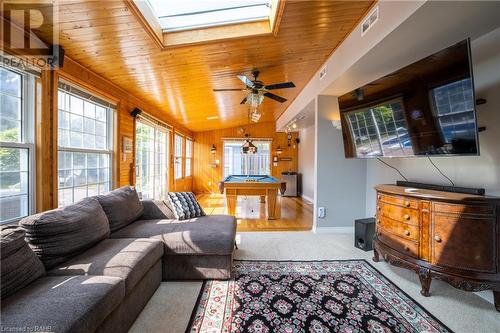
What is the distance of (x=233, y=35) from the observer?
263cm

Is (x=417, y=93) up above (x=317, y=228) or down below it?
above

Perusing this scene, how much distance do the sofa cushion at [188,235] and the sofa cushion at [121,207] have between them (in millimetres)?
99

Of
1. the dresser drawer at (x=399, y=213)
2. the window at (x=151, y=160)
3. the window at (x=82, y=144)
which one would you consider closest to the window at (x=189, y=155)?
the window at (x=151, y=160)

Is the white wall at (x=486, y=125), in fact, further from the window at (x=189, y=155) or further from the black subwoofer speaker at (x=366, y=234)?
the window at (x=189, y=155)

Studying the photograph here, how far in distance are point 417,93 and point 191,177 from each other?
Result: 7710 mm

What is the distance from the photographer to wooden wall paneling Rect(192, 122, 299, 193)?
892 cm

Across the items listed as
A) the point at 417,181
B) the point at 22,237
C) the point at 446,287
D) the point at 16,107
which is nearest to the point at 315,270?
the point at 446,287

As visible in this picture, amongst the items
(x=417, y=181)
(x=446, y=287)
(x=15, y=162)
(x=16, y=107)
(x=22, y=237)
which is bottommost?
(x=446, y=287)

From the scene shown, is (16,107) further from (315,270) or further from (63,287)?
(315,270)

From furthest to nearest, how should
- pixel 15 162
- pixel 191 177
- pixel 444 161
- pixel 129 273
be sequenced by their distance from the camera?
pixel 191 177 < pixel 444 161 < pixel 15 162 < pixel 129 273

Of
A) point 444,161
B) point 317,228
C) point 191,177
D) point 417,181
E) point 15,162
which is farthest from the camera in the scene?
point 191,177

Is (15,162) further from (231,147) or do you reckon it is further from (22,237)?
(231,147)

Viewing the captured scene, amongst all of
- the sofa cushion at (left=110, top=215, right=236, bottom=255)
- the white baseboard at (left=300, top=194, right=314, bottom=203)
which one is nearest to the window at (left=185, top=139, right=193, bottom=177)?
the white baseboard at (left=300, top=194, right=314, bottom=203)

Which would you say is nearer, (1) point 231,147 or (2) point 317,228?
(2) point 317,228
